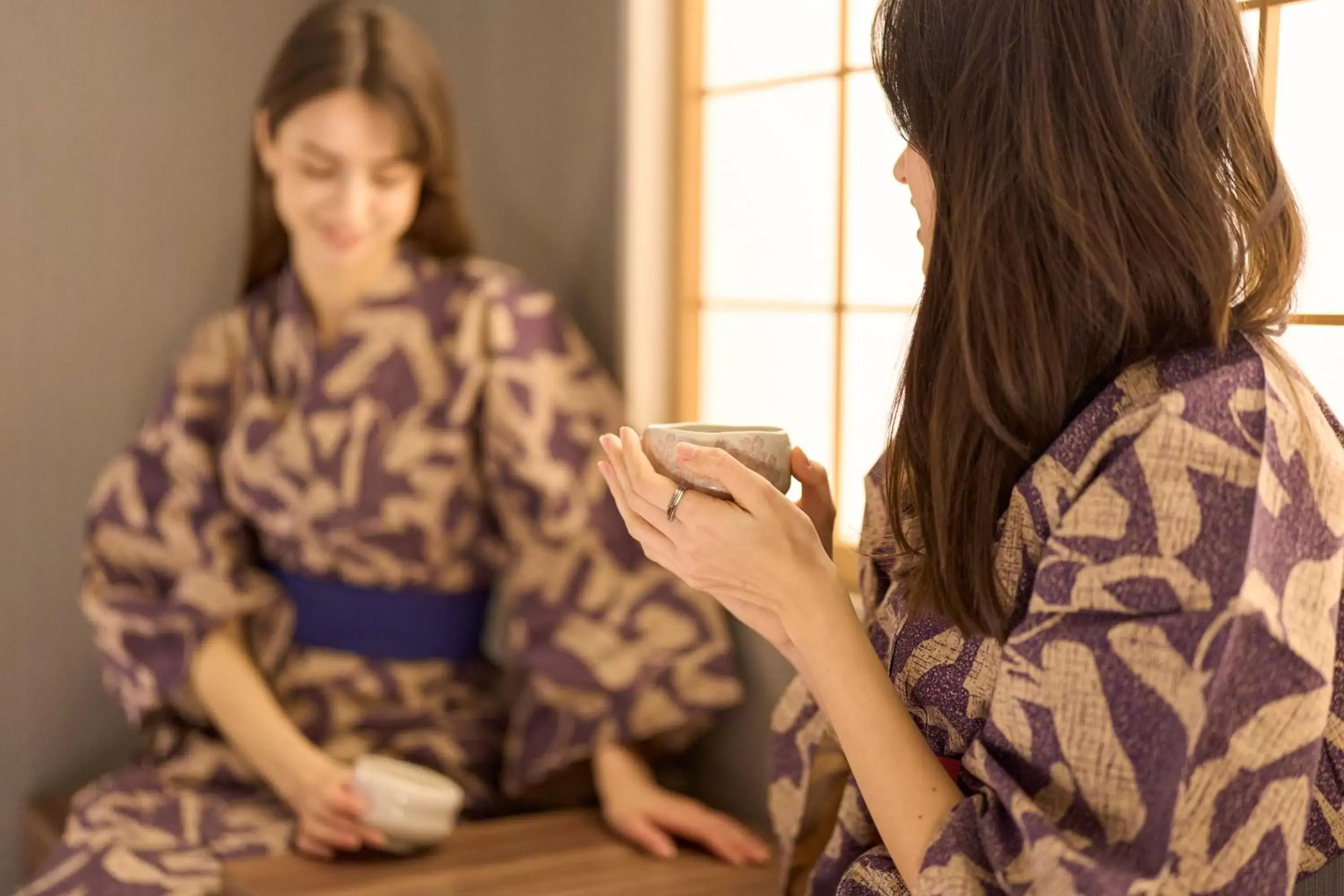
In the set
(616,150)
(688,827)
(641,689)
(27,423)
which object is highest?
(616,150)

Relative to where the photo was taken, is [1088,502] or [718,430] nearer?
[1088,502]

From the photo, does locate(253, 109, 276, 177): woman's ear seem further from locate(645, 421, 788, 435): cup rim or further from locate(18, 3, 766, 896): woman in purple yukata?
locate(645, 421, 788, 435): cup rim

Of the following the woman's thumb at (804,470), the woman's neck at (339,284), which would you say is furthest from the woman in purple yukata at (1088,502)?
the woman's neck at (339,284)

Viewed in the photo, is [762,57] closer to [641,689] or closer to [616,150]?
[616,150]

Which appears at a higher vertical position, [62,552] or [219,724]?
[62,552]

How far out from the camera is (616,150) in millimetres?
1909

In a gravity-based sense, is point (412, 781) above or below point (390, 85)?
below

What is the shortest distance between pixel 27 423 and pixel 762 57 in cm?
117

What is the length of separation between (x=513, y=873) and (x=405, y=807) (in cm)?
14

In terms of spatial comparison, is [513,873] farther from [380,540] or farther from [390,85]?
[390,85]

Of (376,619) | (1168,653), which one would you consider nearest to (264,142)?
(376,619)

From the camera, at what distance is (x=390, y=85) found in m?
1.79

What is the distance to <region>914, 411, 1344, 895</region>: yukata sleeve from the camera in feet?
2.75

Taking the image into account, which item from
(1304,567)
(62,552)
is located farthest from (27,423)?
(1304,567)
